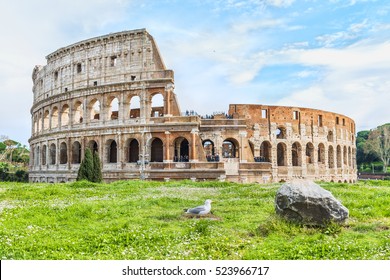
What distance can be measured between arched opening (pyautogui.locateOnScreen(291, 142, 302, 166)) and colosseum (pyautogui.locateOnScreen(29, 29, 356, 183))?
11 cm

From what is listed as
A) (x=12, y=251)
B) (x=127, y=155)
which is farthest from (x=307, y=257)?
(x=127, y=155)

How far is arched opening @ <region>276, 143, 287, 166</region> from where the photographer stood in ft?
113

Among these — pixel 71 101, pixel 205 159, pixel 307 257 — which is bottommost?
pixel 307 257

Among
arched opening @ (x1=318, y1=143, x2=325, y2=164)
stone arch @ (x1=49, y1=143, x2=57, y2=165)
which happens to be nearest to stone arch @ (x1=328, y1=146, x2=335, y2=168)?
arched opening @ (x1=318, y1=143, x2=325, y2=164)

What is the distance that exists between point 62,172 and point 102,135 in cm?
617

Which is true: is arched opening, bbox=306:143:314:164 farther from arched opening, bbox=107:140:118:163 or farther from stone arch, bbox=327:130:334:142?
arched opening, bbox=107:140:118:163

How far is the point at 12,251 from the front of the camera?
6.61 meters

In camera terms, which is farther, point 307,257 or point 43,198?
point 43,198

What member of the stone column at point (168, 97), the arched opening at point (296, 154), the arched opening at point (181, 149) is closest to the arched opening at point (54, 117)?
the stone column at point (168, 97)

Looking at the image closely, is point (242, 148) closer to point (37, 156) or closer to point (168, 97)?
point (168, 97)

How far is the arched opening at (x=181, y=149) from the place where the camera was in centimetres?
2867

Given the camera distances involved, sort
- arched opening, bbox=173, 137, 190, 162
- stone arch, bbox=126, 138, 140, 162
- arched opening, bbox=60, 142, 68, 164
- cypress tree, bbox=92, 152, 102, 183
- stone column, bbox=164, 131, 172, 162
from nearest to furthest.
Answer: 1. cypress tree, bbox=92, 152, 102, 183
2. stone column, bbox=164, 131, 172, 162
3. arched opening, bbox=173, 137, 190, 162
4. stone arch, bbox=126, 138, 140, 162
5. arched opening, bbox=60, 142, 68, 164

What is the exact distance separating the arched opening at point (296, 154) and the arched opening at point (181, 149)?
12.2m
